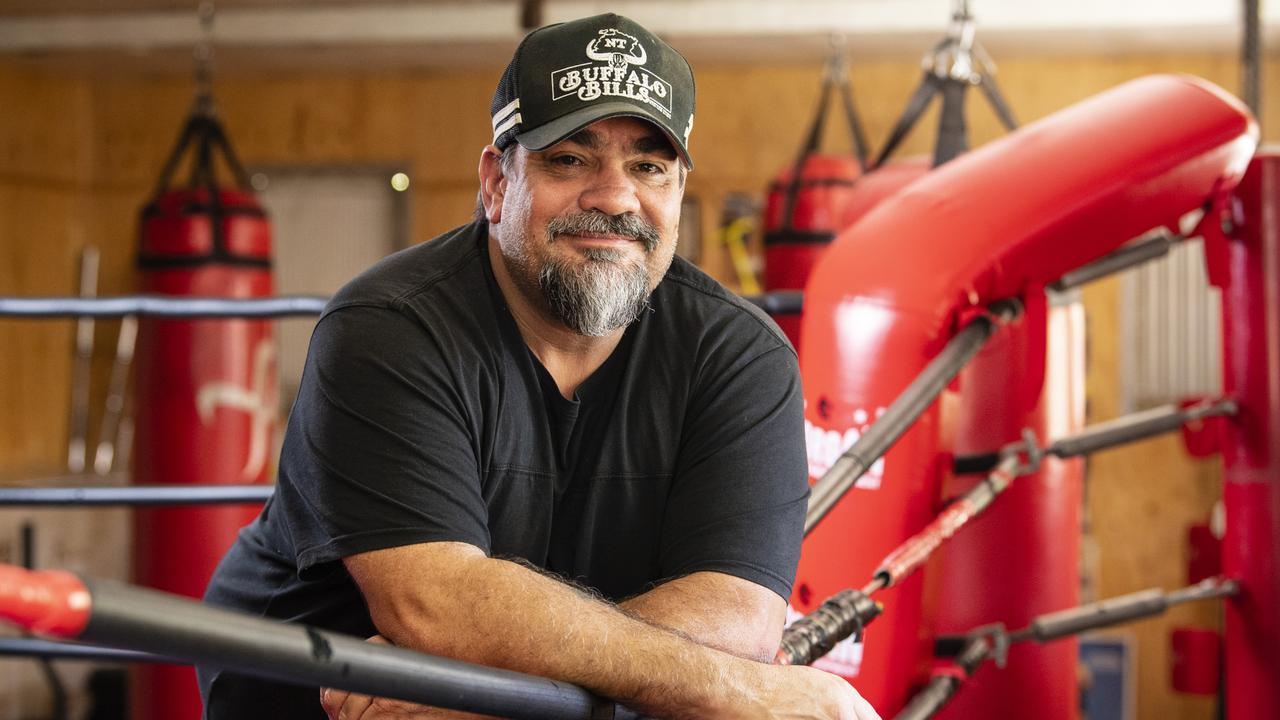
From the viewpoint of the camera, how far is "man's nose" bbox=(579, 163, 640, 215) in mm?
1396

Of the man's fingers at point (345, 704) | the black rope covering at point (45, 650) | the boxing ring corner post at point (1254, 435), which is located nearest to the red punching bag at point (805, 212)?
the boxing ring corner post at point (1254, 435)

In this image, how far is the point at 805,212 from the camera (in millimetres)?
4227

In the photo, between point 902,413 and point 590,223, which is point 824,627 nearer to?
point 902,413

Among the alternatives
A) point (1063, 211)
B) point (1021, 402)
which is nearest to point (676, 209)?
point (1063, 211)

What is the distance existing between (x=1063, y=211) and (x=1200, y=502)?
4.12 meters

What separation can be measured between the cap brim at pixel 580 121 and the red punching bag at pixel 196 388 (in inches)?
99.8

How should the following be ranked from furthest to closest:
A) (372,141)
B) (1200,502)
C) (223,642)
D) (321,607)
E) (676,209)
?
(372,141) → (1200,502) → (676,209) → (321,607) → (223,642)

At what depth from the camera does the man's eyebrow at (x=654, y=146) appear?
142 cm

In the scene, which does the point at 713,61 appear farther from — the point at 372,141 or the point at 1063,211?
the point at 1063,211

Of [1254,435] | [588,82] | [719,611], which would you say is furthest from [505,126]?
[1254,435]

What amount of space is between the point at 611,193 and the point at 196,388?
2.89 m

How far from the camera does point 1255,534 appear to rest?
2262mm

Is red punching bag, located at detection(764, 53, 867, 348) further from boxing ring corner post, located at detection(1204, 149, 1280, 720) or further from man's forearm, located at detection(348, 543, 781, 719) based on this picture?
man's forearm, located at detection(348, 543, 781, 719)

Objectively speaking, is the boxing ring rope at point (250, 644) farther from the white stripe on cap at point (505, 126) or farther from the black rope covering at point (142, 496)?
the black rope covering at point (142, 496)
